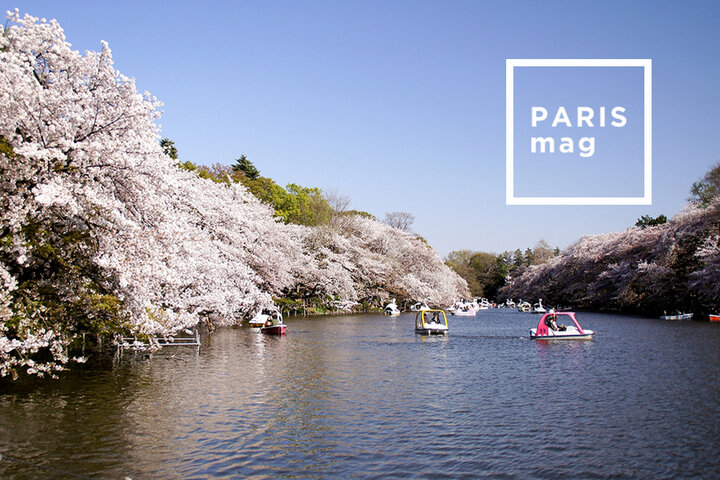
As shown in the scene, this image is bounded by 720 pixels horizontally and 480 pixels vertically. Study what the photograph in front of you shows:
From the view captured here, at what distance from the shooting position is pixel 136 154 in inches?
693

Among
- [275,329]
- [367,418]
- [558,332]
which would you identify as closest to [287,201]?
[275,329]

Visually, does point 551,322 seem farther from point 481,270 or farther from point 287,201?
point 481,270

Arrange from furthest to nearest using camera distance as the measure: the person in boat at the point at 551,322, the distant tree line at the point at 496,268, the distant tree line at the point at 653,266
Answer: the distant tree line at the point at 496,268
the distant tree line at the point at 653,266
the person in boat at the point at 551,322

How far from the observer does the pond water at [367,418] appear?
12.5 m

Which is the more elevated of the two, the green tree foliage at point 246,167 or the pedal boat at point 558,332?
the green tree foliage at point 246,167

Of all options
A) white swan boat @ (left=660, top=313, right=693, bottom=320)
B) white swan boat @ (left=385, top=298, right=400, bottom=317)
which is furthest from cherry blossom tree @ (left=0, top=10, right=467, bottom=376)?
white swan boat @ (left=385, top=298, right=400, bottom=317)

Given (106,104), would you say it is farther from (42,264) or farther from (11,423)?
(11,423)

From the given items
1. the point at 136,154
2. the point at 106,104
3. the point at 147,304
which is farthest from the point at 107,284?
the point at 106,104

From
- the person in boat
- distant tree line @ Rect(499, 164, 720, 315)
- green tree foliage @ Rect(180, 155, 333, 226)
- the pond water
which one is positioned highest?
green tree foliage @ Rect(180, 155, 333, 226)

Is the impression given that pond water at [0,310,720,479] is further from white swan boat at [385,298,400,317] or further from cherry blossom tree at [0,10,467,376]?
white swan boat at [385,298,400,317]

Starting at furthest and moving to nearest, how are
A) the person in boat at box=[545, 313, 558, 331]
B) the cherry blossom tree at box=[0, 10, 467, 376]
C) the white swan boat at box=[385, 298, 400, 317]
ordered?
1. the white swan boat at box=[385, 298, 400, 317]
2. the person in boat at box=[545, 313, 558, 331]
3. the cherry blossom tree at box=[0, 10, 467, 376]

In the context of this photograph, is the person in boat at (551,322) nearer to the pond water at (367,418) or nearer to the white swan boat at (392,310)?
the pond water at (367,418)

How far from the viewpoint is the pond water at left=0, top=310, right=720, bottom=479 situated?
40.9 ft

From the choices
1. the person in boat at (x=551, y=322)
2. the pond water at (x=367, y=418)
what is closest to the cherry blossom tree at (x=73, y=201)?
the pond water at (x=367, y=418)
